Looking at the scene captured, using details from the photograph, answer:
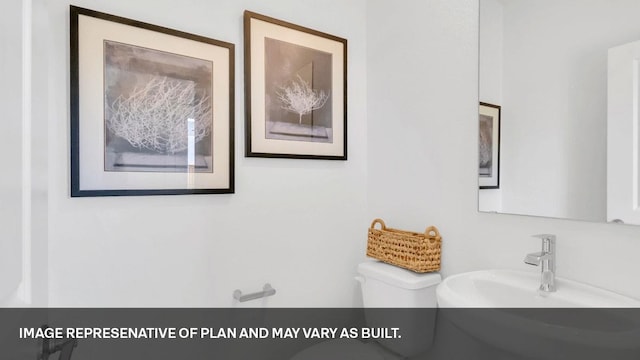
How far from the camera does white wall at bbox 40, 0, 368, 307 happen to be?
116cm

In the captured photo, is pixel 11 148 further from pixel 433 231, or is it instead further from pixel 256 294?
pixel 433 231

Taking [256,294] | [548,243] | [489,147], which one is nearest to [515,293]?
[548,243]

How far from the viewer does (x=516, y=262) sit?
4.01ft

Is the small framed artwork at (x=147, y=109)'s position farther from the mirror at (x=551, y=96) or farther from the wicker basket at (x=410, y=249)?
the mirror at (x=551, y=96)

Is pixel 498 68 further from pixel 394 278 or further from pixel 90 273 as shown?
pixel 90 273

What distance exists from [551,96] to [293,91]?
1.06 metres

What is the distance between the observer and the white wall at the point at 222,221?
116 cm

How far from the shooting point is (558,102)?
1.15 metres

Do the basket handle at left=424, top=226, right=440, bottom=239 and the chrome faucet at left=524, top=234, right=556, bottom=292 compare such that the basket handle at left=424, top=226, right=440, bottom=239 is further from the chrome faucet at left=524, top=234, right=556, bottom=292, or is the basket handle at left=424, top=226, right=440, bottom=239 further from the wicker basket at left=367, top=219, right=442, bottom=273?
the chrome faucet at left=524, top=234, right=556, bottom=292
